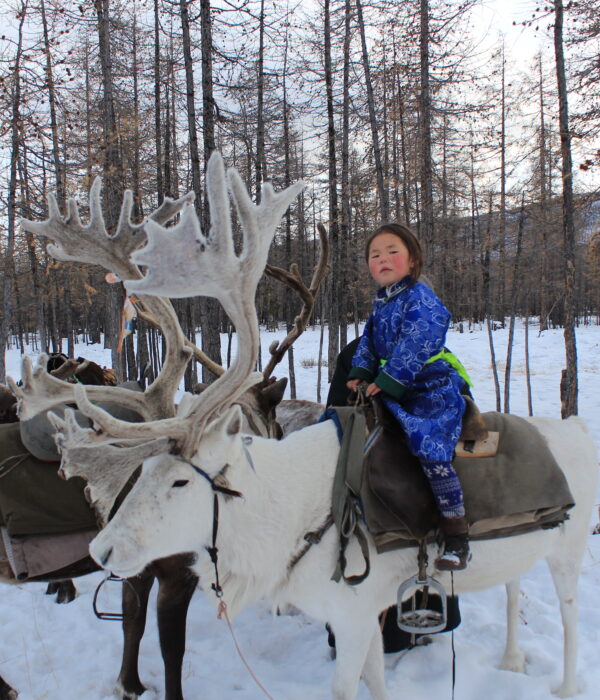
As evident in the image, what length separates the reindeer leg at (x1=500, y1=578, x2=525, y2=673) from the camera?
3.18 m

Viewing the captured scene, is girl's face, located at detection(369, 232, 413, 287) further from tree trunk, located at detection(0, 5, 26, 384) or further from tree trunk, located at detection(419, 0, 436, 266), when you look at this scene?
tree trunk, located at detection(0, 5, 26, 384)

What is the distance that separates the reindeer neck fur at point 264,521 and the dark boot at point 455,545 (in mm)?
595

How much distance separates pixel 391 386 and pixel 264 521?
904 millimetres

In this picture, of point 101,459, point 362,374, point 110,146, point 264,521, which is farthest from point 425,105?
point 101,459

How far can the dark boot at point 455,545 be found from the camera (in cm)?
233

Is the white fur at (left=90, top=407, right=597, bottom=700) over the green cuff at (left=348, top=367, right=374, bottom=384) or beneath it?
beneath

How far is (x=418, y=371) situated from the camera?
95.4 inches

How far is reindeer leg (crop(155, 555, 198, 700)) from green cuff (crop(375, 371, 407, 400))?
4.93 feet

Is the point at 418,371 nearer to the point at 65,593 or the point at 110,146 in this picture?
the point at 65,593

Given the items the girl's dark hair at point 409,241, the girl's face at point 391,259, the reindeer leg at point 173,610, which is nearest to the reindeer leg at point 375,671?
the reindeer leg at point 173,610

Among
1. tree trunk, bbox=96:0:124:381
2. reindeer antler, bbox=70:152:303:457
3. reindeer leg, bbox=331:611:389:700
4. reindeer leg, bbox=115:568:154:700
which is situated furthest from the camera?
tree trunk, bbox=96:0:124:381

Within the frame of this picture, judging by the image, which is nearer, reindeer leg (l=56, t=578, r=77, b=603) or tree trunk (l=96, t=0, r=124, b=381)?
reindeer leg (l=56, t=578, r=77, b=603)

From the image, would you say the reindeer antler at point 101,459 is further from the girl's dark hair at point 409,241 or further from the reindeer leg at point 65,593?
the reindeer leg at point 65,593

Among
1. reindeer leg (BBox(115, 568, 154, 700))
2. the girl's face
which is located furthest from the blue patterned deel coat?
reindeer leg (BBox(115, 568, 154, 700))
